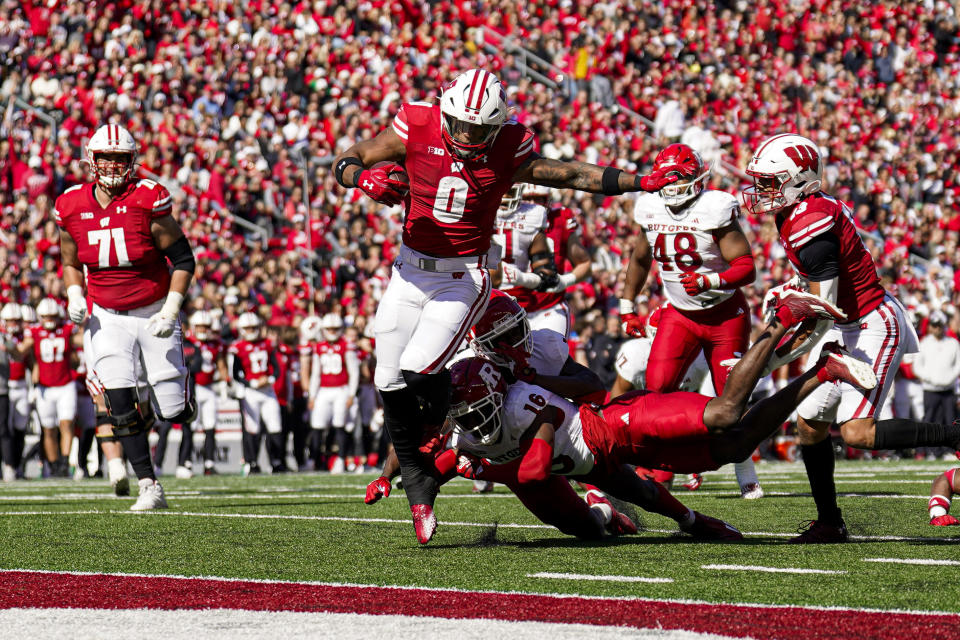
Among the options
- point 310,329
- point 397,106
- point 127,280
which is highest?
point 397,106

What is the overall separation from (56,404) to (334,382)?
2.69 m

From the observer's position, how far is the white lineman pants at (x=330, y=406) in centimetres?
1389

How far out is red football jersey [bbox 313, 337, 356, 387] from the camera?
14.0 metres

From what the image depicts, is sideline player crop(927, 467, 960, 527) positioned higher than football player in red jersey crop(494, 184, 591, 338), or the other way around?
football player in red jersey crop(494, 184, 591, 338)

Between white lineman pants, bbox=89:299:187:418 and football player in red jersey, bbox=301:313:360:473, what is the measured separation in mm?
6154

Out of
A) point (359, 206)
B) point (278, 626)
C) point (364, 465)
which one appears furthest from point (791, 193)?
point (359, 206)

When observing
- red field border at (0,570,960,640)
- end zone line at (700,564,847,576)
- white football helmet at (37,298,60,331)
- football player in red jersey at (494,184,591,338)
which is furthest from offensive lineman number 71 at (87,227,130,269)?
white football helmet at (37,298,60,331)

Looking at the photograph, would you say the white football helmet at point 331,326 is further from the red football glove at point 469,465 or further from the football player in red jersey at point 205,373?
the red football glove at point 469,465

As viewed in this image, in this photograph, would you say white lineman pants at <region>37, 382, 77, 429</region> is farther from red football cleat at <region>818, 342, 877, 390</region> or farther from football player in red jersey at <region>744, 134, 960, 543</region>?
red football cleat at <region>818, 342, 877, 390</region>

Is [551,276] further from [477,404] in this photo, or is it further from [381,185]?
[477,404]

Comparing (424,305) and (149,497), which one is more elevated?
(424,305)

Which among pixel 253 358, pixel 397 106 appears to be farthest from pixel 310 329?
pixel 397 106

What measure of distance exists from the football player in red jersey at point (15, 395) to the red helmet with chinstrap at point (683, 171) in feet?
25.1

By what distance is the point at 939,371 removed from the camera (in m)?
14.3
